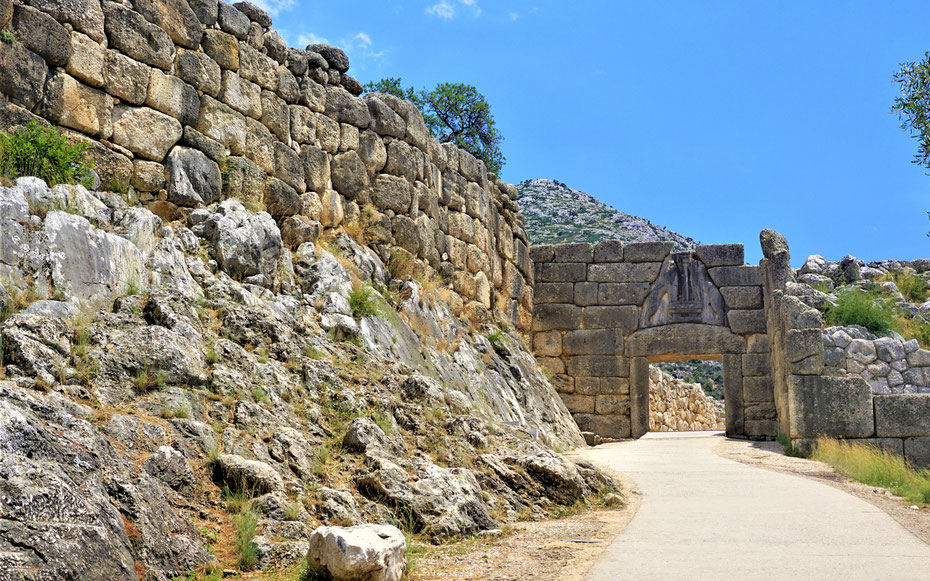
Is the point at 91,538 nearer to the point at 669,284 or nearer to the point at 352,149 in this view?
the point at 352,149

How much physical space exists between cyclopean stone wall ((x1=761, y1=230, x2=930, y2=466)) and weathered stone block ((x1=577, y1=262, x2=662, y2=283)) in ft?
8.52

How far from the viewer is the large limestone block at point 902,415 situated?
11.2 metres

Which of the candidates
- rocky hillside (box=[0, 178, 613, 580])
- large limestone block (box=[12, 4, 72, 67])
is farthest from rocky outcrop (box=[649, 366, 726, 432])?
large limestone block (box=[12, 4, 72, 67])

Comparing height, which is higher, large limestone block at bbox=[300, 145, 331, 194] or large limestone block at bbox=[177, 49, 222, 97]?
large limestone block at bbox=[177, 49, 222, 97]

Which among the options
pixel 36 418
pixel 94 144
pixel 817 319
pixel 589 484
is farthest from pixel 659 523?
pixel 817 319

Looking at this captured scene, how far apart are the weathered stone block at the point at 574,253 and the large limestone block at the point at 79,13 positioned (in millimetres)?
10675

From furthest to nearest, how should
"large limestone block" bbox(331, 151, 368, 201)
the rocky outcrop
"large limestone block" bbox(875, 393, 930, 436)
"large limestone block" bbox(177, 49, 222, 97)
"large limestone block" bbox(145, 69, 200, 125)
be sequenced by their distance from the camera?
the rocky outcrop, "large limestone block" bbox(875, 393, 930, 436), "large limestone block" bbox(331, 151, 368, 201), "large limestone block" bbox(177, 49, 222, 97), "large limestone block" bbox(145, 69, 200, 125)

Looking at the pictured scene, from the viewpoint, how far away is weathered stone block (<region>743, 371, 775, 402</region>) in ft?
49.1

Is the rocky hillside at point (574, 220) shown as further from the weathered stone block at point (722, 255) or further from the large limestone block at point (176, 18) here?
the large limestone block at point (176, 18)

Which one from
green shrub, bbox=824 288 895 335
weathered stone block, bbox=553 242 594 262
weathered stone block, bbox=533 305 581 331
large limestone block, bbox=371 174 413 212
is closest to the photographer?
large limestone block, bbox=371 174 413 212

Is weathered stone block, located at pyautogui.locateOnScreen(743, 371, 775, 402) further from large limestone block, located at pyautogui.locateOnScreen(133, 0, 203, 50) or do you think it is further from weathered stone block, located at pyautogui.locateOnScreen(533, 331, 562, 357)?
large limestone block, located at pyautogui.locateOnScreen(133, 0, 203, 50)

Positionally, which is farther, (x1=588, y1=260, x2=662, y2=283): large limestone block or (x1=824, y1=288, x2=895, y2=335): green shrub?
(x1=588, y1=260, x2=662, y2=283): large limestone block

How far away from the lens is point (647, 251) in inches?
634

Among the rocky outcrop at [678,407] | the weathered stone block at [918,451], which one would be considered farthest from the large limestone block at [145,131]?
the rocky outcrop at [678,407]
